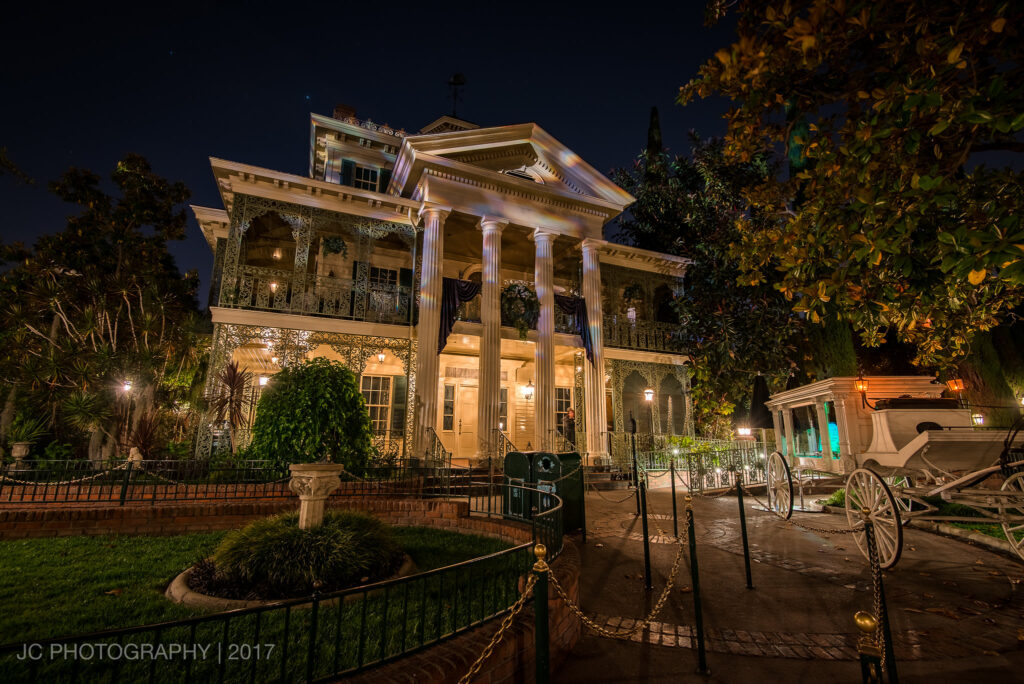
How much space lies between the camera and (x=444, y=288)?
14547 mm

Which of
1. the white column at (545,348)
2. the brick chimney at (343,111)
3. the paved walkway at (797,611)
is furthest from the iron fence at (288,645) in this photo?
the brick chimney at (343,111)

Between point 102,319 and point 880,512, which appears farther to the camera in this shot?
point 102,319

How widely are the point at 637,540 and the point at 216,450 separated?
10938 millimetres

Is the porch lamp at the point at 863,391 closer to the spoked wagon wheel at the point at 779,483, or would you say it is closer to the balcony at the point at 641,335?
the spoked wagon wheel at the point at 779,483

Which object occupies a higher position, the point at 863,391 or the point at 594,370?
the point at 594,370

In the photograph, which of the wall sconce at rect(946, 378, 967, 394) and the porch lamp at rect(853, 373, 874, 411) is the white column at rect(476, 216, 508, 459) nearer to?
the porch lamp at rect(853, 373, 874, 411)

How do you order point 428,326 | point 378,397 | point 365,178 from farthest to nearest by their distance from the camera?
1. point 365,178
2. point 378,397
3. point 428,326

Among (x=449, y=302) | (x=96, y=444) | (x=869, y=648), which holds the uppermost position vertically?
(x=449, y=302)

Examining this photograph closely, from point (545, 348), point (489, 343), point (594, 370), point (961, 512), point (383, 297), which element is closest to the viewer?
point (961, 512)

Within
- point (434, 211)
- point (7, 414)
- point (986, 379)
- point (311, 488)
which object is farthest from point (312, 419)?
point (986, 379)

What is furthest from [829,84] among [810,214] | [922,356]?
[922,356]

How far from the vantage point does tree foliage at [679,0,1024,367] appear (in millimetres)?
3721

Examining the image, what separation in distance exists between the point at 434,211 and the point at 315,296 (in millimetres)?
4559

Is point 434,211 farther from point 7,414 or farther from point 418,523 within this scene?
point 7,414
